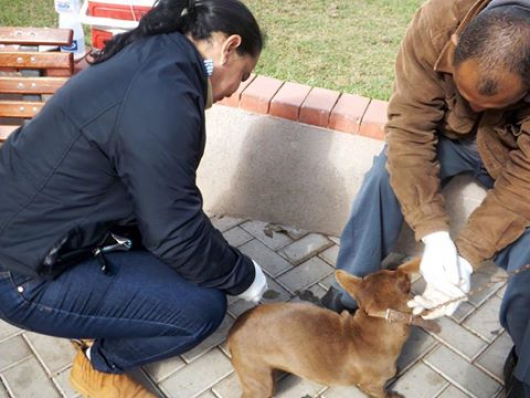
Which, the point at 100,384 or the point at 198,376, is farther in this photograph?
the point at 198,376

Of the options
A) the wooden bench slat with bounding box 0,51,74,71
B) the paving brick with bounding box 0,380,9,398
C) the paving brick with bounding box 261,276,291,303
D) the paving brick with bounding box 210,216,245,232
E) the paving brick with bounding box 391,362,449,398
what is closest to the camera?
the paving brick with bounding box 0,380,9,398

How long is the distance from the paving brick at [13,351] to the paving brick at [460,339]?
2.03 meters

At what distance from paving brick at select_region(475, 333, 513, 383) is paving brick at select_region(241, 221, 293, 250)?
1286 millimetres

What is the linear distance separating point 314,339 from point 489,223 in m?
0.90

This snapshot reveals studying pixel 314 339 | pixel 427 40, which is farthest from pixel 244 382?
pixel 427 40

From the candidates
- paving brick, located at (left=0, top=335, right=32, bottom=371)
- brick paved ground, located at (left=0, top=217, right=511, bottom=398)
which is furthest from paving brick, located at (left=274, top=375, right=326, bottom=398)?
paving brick, located at (left=0, top=335, right=32, bottom=371)

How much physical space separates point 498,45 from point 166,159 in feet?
3.74

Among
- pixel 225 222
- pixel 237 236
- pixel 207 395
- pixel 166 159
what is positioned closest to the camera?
pixel 166 159

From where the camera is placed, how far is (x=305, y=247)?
3.36 m

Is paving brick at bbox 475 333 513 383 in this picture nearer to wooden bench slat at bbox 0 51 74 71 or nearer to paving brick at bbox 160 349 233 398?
paving brick at bbox 160 349 233 398

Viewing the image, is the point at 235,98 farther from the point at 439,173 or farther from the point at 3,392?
the point at 3,392

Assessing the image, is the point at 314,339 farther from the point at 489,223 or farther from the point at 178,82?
the point at 178,82

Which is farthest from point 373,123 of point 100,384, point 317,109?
point 100,384

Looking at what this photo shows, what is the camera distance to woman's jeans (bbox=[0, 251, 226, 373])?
2.03 meters
